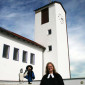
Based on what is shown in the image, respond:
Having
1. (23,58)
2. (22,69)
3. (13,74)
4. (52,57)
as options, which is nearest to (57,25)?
(52,57)

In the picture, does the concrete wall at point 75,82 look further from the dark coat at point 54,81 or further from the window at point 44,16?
the window at point 44,16

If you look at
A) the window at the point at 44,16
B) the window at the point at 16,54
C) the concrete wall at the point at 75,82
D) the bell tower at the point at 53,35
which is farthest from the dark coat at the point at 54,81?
the window at the point at 44,16

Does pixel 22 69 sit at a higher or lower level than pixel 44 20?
lower

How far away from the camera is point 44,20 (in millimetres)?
28859

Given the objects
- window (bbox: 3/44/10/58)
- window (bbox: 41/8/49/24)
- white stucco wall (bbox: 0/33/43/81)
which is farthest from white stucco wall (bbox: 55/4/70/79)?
window (bbox: 3/44/10/58)

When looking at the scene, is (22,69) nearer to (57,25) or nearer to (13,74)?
(13,74)

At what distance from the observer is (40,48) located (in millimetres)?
25344

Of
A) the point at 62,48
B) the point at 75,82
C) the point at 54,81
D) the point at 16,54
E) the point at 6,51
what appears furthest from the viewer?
the point at 62,48

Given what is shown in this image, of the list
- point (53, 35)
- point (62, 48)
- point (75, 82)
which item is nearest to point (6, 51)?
point (75, 82)

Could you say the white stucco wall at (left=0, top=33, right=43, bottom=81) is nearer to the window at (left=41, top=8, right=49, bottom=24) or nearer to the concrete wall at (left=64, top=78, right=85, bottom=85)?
the concrete wall at (left=64, top=78, right=85, bottom=85)

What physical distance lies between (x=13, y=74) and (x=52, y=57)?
8.81 m

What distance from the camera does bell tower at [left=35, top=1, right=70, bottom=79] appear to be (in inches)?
977

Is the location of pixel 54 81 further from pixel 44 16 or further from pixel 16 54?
pixel 44 16

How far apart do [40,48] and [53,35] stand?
363 centimetres
